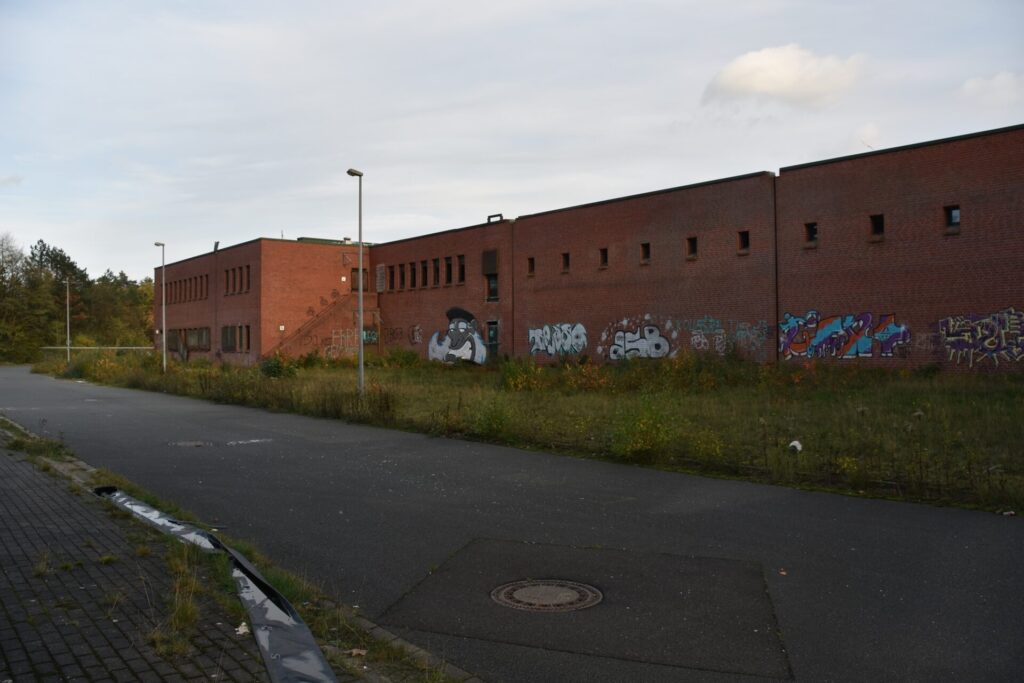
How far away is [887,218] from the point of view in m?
26.8

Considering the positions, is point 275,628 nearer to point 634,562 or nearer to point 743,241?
point 634,562

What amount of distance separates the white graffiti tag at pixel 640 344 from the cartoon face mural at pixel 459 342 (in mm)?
9983

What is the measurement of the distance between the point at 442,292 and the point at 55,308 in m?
58.7

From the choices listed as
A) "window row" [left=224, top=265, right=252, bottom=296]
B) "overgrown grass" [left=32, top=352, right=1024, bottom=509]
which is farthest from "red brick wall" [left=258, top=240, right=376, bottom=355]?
"overgrown grass" [left=32, top=352, right=1024, bottom=509]

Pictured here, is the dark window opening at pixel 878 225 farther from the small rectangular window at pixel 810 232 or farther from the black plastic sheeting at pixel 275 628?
the black plastic sheeting at pixel 275 628

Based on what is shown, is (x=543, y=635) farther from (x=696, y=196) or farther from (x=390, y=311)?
(x=390, y=311)

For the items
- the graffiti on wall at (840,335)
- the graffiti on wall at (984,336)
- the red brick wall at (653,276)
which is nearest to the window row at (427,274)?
the red brick wall at (653,276)

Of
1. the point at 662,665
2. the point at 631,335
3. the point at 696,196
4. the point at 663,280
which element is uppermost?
the point at 696,196

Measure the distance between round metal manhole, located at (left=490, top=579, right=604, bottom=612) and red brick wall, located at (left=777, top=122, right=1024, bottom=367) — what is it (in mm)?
21779

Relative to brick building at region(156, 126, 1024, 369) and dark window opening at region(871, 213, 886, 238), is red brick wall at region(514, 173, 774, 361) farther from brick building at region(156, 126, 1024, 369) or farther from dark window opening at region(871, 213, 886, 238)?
dark window opening at region(871, 213, 886, 238)

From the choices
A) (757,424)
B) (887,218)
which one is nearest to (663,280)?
(887,218)

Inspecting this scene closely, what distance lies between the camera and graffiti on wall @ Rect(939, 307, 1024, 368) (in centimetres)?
2359

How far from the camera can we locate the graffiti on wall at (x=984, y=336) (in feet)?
77.4

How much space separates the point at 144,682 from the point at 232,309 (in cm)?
5436
